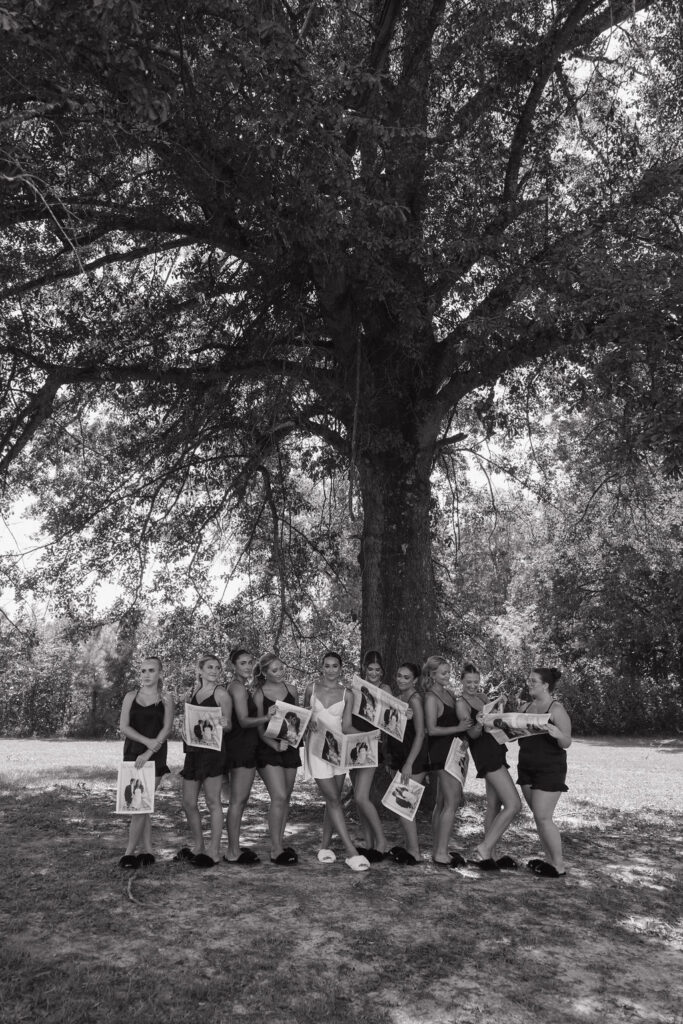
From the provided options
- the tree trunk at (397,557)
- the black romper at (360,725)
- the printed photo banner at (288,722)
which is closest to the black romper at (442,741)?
the black romper at (360,725)

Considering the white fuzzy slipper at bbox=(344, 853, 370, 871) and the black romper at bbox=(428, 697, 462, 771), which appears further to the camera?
the black romper at bbox=(428, 697, 462, 771)

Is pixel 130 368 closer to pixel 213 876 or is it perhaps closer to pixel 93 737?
pixel 213 876

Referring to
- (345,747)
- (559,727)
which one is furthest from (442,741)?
(559,727)

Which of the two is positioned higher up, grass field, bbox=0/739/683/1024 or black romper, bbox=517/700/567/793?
black romper, bbox=517/700/567/793

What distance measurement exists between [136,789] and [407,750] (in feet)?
8.19

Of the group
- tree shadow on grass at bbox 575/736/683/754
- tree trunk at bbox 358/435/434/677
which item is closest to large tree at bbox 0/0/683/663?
tree trunk at bbox 358/435/434/677

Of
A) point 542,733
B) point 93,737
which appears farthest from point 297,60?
point 93,737

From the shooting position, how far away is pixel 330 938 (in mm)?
5723

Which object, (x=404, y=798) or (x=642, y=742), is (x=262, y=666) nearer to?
(x=404, y=798)

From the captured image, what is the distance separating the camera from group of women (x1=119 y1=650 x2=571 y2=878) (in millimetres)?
7633

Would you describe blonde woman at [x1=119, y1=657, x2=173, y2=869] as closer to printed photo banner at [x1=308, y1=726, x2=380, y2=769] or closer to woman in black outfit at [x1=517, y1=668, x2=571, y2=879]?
printed photo banner at [x1=308, y1=726, x2=380, y2=769]

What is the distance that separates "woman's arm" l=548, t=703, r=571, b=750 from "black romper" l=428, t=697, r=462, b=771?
95 cm

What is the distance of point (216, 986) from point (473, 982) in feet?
4.82

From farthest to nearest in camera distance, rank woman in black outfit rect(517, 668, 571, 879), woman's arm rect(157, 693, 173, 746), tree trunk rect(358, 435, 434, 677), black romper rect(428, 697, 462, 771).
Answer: tree trunk rect(358, 435, 434, 677), black romper rect(428, 697, 462, 771), woman's arm rect(157, 693, 173, 746), woman in black outfit rect(517, 668, 571, 879)
